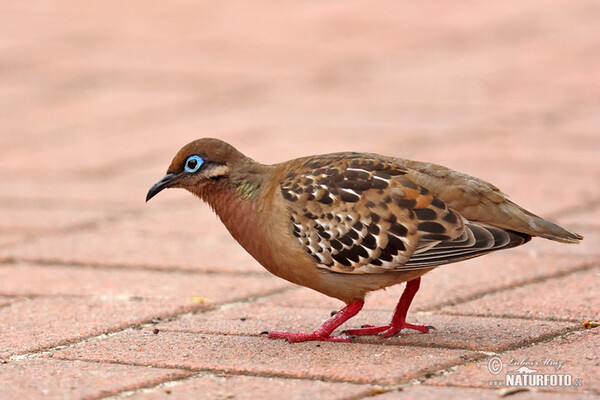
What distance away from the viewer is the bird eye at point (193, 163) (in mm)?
4562

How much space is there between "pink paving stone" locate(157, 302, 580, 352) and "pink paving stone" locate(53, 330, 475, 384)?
0.36 ft

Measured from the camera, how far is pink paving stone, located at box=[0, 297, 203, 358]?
14.5 ft

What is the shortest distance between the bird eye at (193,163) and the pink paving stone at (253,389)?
104 cm

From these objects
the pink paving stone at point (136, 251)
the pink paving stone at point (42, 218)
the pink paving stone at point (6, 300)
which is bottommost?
the pink paving stone at point (6, 300)

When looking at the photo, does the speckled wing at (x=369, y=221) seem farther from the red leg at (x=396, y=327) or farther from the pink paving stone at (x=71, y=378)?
the pink paving stone at (x=71, y=378)

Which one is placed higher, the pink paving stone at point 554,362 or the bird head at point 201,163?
the bird head at point 201,163

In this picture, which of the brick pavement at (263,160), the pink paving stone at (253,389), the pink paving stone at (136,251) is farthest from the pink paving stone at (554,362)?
the pink paving stone at (136,251)

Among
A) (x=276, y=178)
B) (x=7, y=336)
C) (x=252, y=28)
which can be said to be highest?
(x=252, y=28)

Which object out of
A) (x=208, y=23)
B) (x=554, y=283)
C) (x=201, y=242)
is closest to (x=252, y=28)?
(x=208, y=23)

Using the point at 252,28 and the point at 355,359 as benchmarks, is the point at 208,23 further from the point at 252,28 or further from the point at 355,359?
the point at 355,359

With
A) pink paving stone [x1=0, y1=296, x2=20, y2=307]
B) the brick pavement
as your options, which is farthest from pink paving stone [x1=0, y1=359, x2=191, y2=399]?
pink paving stone [x1=0, y1=296, x2=20, y2=307]

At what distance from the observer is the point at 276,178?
457cm

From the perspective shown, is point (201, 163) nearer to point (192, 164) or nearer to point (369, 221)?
point (192, 164)

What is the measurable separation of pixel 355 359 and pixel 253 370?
394 millimetres
